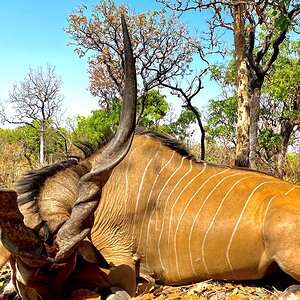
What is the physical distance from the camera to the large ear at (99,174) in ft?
6.77

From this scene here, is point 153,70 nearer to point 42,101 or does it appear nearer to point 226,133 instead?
point 226,133

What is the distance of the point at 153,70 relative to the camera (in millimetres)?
15781

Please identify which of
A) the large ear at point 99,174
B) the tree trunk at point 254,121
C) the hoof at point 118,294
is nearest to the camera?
the large ear at point 99,174

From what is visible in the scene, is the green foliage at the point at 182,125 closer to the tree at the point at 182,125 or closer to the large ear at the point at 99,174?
the tree at the point at 182,125

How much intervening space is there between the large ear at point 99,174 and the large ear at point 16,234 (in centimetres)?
11

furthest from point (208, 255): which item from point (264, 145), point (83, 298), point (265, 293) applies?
point (264, 145)

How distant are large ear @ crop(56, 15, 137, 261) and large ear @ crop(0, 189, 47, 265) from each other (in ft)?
0.35

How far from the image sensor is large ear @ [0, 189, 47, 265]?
186 cm

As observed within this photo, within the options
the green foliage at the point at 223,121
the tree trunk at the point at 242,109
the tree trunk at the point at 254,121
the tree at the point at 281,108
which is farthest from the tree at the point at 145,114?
the tree trunk at the point at 242,109

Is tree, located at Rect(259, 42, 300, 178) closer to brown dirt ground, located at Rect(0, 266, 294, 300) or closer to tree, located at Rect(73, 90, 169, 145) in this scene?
tree, located at Rect(73, 90, 169, 145)

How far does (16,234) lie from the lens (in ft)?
6.41

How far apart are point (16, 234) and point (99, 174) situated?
0.50 metres

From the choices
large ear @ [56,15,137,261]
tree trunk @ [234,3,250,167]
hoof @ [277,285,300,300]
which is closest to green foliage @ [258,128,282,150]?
tree trunk @ [234,3,250,167]

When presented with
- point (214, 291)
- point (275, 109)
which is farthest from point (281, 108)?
point (214, 291)
